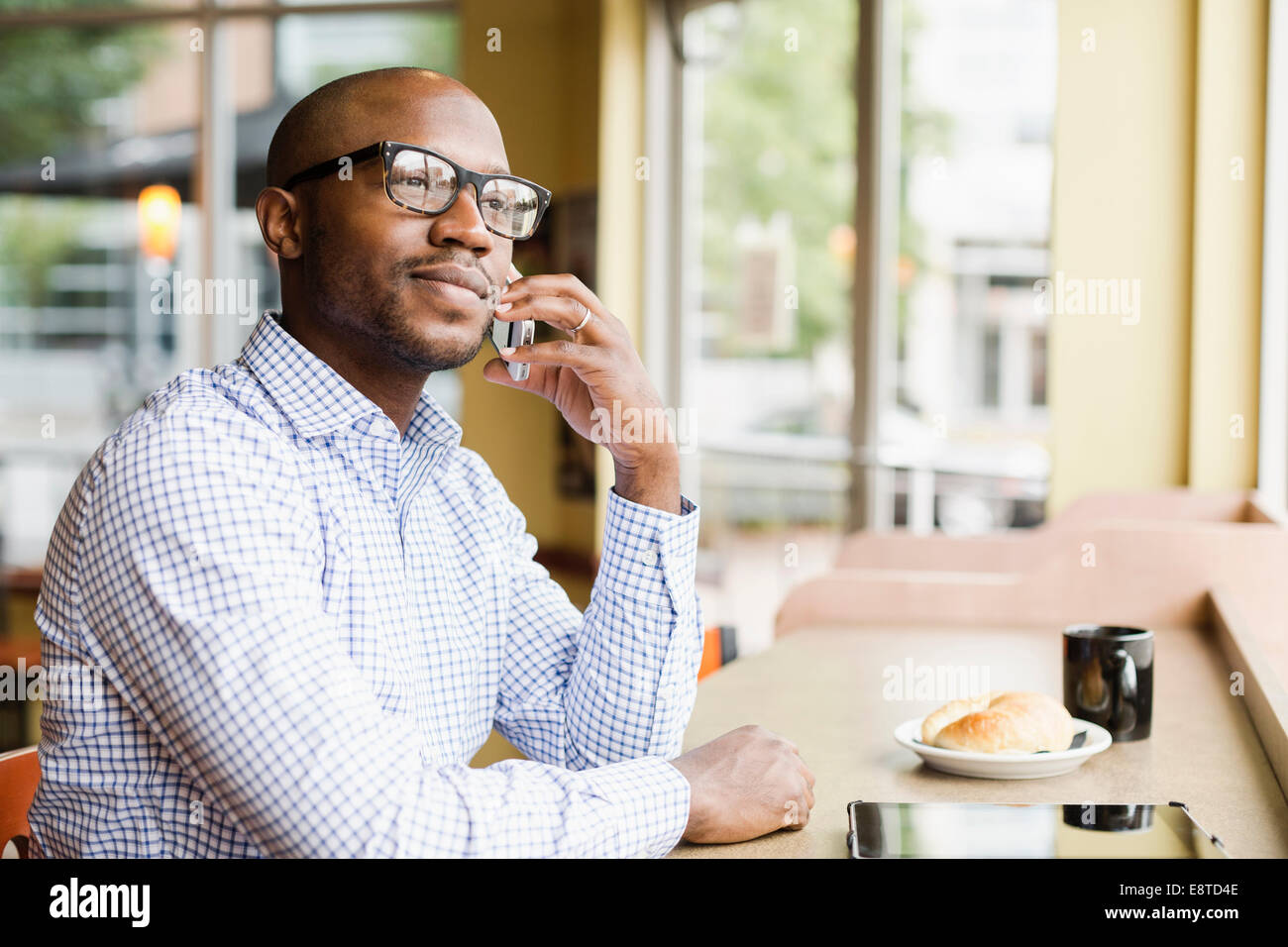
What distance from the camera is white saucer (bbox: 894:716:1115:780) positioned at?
1334 mm

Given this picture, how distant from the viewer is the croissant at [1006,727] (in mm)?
1365

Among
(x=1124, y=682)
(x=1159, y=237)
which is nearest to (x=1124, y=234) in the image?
(x=1159, y=237)

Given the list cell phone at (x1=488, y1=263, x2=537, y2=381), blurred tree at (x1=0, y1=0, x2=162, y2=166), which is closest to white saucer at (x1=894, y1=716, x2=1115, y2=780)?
cell phone at (x1=488, y1=263, x2=537, y2=381)

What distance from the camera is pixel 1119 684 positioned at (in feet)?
4.96

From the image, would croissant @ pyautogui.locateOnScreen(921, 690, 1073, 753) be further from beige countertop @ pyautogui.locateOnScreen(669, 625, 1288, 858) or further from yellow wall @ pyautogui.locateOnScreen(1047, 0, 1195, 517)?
yellow wall @ pyautogui.locateOnScreen(1047, 0, 1195, 517)

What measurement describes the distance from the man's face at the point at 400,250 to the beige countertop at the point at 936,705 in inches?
23.5

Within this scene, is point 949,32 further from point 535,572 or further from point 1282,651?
point 535,572

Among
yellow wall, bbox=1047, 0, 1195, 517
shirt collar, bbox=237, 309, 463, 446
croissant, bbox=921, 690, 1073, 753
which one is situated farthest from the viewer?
yellow wall, bbox=1047, 0, 1195, 517

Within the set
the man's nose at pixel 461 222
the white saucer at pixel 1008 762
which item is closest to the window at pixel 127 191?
the man's nose at pixel 461 222

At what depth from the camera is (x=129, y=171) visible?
7016 millimetres

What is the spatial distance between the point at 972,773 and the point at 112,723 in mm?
878
